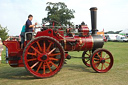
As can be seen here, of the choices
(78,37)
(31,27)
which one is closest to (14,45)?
(31,27)

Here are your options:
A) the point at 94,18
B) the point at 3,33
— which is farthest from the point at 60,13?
the point at 94,18

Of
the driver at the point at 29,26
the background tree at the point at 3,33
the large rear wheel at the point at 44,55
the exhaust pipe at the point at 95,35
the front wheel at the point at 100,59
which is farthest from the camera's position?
the background tree at the point at 3,33

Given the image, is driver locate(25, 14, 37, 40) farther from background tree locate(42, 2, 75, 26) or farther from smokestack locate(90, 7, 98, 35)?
background tree locate(42, 2, 75, 26)

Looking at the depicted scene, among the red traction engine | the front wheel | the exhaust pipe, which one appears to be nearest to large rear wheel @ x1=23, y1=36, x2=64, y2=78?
the red traction engine

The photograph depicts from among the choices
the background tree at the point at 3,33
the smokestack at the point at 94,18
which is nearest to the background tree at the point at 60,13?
the background tree at the point at 3,33

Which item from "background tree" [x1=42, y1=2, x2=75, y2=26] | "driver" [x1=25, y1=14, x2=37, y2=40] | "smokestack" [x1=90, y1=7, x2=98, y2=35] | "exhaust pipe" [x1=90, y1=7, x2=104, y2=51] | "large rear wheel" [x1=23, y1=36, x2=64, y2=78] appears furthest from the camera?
"background tree" [x1=42, y1=2, x2=75, y2=26]

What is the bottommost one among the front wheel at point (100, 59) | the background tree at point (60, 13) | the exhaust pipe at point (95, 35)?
the front wheel at point (100, 59)

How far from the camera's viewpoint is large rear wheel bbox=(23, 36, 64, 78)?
435cm

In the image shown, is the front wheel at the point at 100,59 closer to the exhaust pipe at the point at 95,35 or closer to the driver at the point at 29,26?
the exhaust pipe at the point at 95,35

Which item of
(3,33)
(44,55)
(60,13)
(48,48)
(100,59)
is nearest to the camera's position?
(44,55)

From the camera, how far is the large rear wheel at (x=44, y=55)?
14.3 feet

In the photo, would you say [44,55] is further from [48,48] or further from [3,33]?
[3,33]

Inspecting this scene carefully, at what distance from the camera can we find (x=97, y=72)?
16.8 feet

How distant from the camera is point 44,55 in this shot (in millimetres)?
4422
